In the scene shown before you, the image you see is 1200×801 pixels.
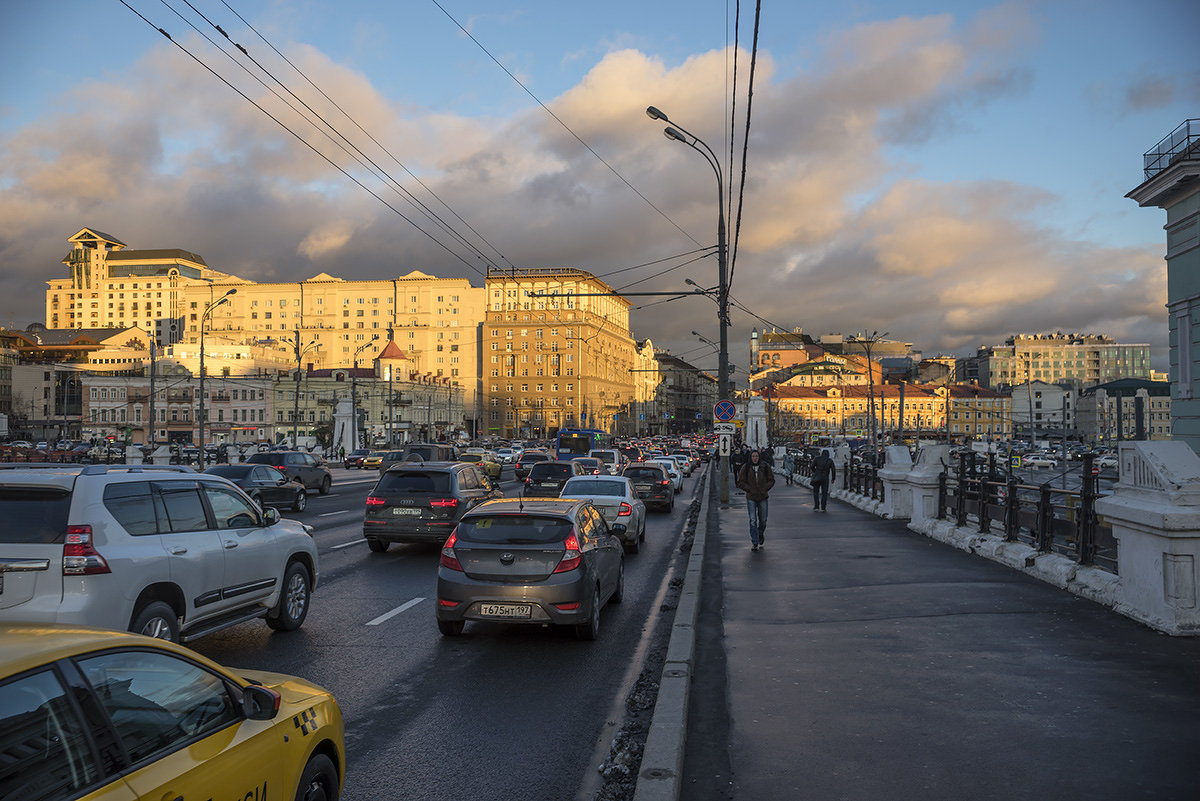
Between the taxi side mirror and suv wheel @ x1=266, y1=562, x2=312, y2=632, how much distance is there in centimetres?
582

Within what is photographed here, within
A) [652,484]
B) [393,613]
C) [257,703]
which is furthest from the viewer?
[652,484]

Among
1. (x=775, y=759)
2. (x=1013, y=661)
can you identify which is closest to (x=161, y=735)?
(x=775, y=759)

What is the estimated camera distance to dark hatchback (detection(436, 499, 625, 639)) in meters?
8.51

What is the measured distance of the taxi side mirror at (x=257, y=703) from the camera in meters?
3.36

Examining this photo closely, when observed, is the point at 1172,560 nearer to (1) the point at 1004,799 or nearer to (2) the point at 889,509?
(1) the point at 1004,799

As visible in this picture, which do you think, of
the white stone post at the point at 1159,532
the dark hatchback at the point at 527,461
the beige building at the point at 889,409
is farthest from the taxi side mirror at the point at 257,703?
the beige building at the point at 889,409

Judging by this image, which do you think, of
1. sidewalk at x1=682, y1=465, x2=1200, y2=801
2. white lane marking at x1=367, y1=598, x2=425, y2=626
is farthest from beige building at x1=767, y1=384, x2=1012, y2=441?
sidewalk at x1=682, y1=465, x2=1200, y2=801

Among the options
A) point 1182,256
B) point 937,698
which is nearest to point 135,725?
point 937,698

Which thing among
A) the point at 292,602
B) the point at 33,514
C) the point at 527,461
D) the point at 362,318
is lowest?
the point at 292,602

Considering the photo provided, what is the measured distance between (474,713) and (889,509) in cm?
1698

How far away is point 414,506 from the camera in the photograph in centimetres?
1559

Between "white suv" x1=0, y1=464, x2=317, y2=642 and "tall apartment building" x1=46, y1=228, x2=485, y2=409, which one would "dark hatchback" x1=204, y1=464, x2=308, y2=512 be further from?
"tall apartment building" x1=46, y1=228, x2=485, y2=409

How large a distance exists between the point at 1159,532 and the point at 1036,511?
4.49 meters

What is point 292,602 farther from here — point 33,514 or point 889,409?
point 889,409
